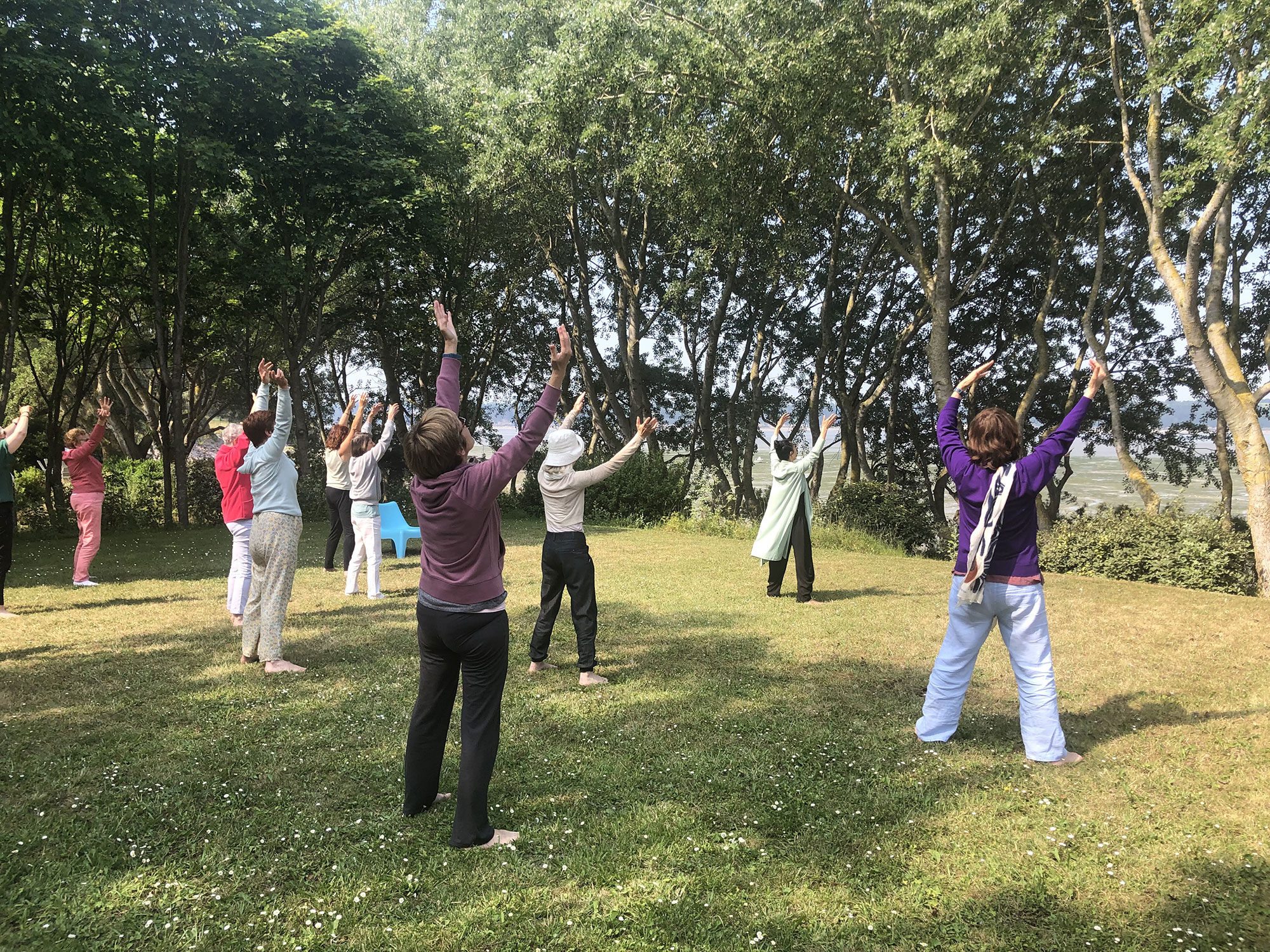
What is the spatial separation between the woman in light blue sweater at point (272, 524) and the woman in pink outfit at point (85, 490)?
4935 mm

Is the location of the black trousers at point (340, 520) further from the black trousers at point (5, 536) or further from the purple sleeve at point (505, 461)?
the purple sleeve at point (505, 461)

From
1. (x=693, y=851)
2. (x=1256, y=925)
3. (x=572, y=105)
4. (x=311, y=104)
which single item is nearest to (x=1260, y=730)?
(x=1256, y=925)

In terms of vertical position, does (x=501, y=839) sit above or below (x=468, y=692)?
below

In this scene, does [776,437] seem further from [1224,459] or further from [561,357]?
[1224,459]

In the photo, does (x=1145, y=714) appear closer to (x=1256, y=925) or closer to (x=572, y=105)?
(x=1256, y=925)

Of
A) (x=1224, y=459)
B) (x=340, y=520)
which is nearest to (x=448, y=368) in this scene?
(x=340, y=520)

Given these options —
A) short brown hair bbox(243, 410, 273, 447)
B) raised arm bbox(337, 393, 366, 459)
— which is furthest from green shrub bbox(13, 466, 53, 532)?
short brown hair bbox(243, 410, 273, 447)

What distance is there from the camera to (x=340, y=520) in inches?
413

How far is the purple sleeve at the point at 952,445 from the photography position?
4.59 m

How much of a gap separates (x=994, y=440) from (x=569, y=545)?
10.5 ft

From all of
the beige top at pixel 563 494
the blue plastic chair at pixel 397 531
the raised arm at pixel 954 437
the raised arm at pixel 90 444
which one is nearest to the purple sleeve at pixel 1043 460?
the raised arm at pixel 954 437

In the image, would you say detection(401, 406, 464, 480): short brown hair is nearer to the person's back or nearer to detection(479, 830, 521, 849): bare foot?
detection(479, 830, 521, 849): bare foot

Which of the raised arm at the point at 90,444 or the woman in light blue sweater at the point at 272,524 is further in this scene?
the raised arm at the point at 90,444

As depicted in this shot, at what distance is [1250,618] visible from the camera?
8906mm
